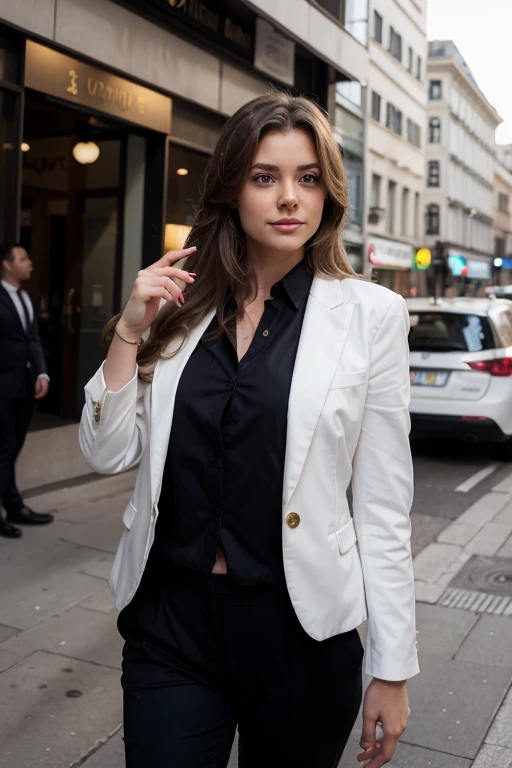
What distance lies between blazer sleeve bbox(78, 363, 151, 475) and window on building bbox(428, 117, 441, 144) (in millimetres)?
49324

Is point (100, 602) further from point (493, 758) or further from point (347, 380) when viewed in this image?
point (347, 380)

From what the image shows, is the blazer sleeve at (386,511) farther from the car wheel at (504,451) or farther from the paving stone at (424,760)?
the car wheel at (504,451)

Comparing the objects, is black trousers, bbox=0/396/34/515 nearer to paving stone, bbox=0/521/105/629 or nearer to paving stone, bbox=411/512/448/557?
paving stone, bbox=0/521/105/629

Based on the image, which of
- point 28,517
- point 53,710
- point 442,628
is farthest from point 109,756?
point 28,517

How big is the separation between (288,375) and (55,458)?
21.4 feet

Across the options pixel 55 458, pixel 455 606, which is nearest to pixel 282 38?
pixel 55 458

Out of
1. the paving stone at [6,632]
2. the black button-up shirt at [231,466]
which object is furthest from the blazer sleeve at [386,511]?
the paving stone at [6,632]

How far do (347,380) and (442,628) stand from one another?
3274 mm

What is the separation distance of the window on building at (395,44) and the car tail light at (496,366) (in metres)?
27.9

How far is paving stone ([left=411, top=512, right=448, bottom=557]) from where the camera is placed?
6543 millimetres

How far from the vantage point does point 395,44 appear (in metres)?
35.3

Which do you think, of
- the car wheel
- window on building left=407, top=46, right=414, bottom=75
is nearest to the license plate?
the car wheel

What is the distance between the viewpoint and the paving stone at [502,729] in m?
3.46

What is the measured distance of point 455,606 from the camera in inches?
202
